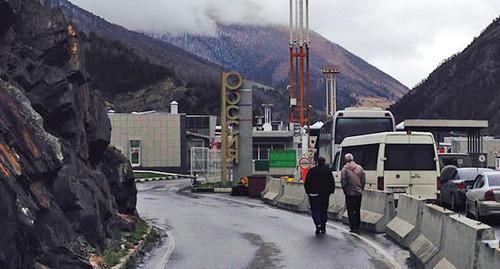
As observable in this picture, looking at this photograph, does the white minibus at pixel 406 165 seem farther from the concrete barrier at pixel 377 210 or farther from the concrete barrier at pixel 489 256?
the concrete barrier at pixel 489 256

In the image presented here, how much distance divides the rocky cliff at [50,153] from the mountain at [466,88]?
93683 millimetres

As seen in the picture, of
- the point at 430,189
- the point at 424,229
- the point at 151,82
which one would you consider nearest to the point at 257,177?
the point at 430,189

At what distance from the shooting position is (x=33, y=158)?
12.0 m

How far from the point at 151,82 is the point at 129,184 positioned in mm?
138761

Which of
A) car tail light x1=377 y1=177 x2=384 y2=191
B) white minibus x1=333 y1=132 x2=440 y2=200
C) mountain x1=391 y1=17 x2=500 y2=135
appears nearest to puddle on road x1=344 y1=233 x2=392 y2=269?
car tail light x1=377 y1=177 x2=384 y2=191

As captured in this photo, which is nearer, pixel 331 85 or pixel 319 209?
pixel 319 209

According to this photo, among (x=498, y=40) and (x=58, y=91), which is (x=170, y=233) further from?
(x=498, y=40)

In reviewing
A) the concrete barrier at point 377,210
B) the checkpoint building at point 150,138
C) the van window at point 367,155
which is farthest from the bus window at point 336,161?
the checkpoint building at point 150,138

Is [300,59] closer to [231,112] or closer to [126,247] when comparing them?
[231,112]

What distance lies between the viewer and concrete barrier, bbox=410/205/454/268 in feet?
37.9

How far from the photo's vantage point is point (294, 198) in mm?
27906

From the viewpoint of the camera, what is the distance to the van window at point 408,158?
2455 centimetres

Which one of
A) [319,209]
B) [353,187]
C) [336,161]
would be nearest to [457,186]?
[336,161]

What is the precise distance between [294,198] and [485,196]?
7.70m
